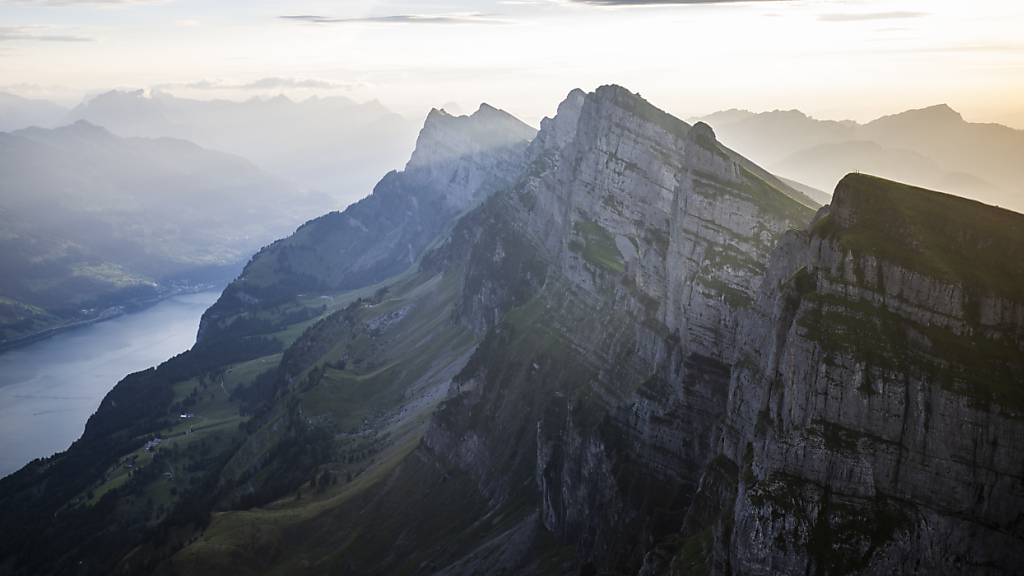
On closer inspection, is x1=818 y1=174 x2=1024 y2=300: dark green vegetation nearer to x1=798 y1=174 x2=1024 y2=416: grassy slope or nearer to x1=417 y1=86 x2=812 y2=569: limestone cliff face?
x1=798 y1=174 x2=1024 y2=416: grassy slope

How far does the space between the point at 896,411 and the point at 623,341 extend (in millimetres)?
64339

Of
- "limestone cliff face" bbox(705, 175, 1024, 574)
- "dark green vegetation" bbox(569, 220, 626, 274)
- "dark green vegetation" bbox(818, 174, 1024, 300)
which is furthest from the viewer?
"dark green vegetation" bbox(569, 220, 626, 274)

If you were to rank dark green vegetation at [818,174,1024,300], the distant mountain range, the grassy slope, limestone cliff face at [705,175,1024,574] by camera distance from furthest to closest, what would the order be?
dark green vegetation at [818,174,1024,300], the distant mountain range, the grassy slope, limestone cliff face at [705,175,1024,574]

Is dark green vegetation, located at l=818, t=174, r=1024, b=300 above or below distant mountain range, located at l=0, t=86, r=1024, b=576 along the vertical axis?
above

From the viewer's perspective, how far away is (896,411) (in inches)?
Answer: 2303

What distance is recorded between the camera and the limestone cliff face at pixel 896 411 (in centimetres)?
5703

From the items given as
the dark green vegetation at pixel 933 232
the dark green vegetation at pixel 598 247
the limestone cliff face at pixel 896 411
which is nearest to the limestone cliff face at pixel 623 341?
the dark green vegetation at pixel 598 247

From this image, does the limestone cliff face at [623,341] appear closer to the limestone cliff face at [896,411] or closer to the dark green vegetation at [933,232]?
the dark green vegetation at [933,232]

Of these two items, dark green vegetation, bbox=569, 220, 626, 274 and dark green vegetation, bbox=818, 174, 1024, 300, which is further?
dark green vegetation, bbox=569, 220, 626, 274

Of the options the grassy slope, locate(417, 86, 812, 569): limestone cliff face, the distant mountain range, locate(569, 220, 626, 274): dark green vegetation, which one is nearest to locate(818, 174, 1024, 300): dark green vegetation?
the grassy slope

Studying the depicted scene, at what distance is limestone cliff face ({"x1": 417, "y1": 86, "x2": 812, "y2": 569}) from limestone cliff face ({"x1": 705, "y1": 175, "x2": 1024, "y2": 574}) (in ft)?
90.8

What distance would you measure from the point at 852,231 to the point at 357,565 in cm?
10507

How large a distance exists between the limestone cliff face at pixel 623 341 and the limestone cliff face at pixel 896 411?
90.8 feet

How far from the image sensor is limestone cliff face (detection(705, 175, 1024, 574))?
5703 cm
